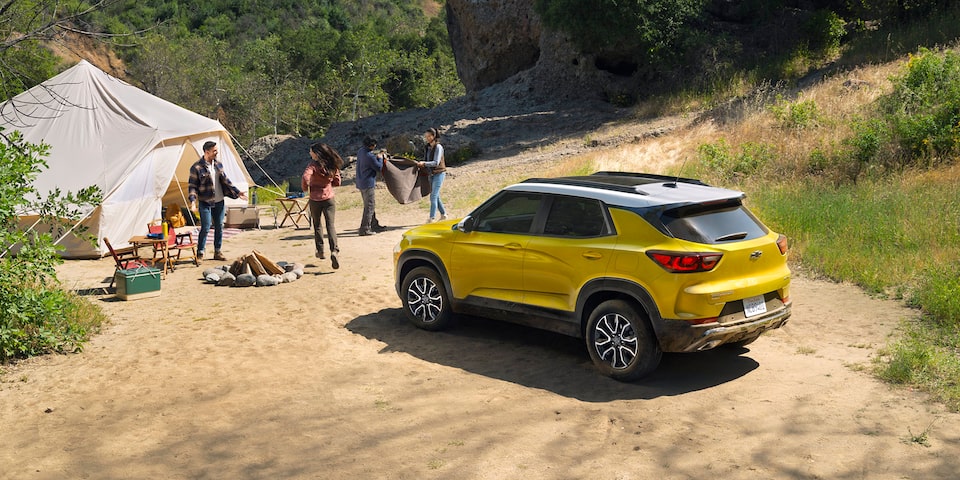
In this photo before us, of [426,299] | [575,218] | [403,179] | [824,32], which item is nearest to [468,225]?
[426,299]

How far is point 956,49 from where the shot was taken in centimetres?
1933

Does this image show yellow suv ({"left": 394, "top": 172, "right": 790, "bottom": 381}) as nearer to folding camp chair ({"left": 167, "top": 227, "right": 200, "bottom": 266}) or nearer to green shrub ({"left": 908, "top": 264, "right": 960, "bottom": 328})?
green shrub ({"left": 908, "top": 264, "right": 960, "bottom": 328})

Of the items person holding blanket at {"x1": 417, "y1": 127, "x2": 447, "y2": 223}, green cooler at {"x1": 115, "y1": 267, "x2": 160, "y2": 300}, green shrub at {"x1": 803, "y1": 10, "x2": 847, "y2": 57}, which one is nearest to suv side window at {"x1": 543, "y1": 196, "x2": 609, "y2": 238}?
green cooler at {"x1": 115, "y1": 267, "x2": 160, "y2": 300}

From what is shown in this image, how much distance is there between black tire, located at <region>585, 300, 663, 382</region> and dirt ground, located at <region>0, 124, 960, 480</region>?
0.16 m

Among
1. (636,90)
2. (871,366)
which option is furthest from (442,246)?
(636,90)

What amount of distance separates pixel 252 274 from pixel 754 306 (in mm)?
6946

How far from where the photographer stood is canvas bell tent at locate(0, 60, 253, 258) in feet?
45.0

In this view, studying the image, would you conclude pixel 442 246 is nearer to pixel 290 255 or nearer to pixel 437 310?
pixel 437 310

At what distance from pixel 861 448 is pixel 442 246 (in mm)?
4246

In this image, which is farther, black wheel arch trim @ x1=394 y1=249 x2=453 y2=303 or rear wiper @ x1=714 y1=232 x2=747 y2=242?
black wheel arch trim @ x1=394 y1=249 x2=453 y2=303

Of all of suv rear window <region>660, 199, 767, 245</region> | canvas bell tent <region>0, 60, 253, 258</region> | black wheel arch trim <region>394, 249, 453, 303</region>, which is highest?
canvas bell tent <region>0, 60, 253, 258</region>

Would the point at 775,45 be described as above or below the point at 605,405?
above

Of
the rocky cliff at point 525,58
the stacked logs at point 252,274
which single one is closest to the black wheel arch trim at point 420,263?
the stacked logs at point 252,274

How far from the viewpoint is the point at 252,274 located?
37.2 feet
